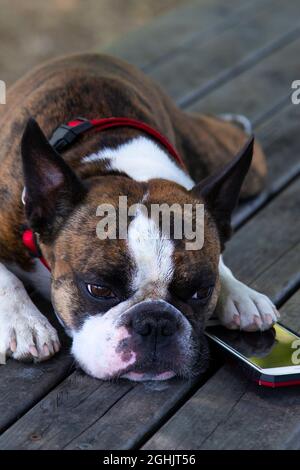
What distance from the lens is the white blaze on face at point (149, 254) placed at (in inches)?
112

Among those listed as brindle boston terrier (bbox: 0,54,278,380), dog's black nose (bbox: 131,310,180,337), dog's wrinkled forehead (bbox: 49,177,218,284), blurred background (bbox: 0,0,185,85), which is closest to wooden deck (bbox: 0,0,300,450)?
brindle boston terrier (bbox: 0,54,278,380)

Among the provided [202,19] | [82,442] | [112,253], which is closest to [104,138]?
[112,253]

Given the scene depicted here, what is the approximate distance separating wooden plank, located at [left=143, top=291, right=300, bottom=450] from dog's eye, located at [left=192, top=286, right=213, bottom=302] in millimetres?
256

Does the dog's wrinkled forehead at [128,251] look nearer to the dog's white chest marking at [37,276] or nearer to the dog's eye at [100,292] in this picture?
the dog's eye at [100,292]

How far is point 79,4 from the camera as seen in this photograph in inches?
341

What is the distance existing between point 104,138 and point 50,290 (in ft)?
2.04

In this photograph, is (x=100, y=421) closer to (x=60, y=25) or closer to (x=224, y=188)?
(x=224, y=188)

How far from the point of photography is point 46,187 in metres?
3.06

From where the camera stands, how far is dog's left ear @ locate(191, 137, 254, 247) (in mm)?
3145

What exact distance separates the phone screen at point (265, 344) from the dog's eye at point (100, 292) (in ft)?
1.51

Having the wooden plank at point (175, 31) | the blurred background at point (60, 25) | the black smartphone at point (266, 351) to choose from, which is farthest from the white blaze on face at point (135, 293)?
the blurred background at point (60, 25)

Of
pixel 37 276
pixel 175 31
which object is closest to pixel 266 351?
pixel 37 276
